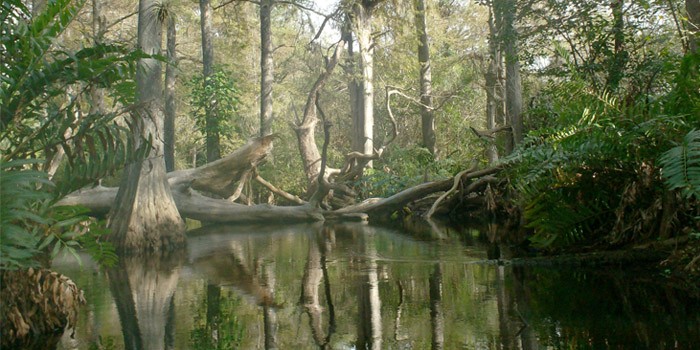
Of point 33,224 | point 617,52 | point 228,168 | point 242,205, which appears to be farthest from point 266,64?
point 33,224

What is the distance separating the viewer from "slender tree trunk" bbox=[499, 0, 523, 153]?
13.1 metres

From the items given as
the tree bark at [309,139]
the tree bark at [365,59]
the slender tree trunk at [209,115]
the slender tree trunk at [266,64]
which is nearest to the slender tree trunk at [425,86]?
the tree bark at [365,59]

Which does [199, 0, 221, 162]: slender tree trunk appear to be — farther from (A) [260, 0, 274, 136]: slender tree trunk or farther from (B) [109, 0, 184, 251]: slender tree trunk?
(B) [109, 0, 184, 251]: slender tree trunk

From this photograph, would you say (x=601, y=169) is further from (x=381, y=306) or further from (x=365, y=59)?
(x=365, y=59)

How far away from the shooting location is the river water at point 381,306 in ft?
13.2

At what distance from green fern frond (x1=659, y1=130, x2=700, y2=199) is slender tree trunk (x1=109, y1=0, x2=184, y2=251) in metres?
7.74

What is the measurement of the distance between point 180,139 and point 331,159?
429 inches

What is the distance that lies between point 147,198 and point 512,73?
6.91 m

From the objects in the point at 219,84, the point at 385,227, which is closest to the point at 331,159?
the point at 219,84

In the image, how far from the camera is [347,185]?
1936 cm

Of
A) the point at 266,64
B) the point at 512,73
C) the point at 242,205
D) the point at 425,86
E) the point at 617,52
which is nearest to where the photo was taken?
the point at 617,52

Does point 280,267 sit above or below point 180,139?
below

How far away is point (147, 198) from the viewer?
11219mm

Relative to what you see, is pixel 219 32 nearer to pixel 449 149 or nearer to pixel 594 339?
pixel 449 149
